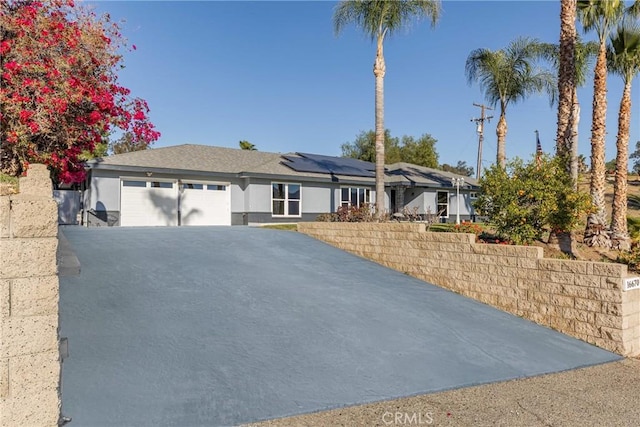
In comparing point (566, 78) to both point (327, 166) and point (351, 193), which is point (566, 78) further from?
point (327, 166)

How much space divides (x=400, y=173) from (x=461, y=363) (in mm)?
23390

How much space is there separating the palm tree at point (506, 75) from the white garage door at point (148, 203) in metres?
17.8

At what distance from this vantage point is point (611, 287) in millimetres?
7000

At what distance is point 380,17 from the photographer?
1742 cm

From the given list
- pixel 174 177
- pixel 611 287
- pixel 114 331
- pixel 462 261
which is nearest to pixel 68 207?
pixel 174 177

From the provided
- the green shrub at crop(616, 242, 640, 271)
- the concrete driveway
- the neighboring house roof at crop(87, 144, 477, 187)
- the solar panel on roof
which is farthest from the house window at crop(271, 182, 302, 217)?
the green shrub at crop(616, 242, 640, 271)

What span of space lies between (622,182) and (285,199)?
584 inches

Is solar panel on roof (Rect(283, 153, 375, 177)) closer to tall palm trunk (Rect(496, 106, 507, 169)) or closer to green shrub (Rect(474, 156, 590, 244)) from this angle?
tall palm trunk (Rect(496, 106, 507, 169))

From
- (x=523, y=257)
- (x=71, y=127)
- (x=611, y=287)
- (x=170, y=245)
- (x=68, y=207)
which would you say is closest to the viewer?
(x=611, y=287)

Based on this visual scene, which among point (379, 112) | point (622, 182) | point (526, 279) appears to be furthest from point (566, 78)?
point (379, 112)

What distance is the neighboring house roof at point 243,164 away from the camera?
1881cm

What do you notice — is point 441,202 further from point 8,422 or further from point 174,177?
point 8,422

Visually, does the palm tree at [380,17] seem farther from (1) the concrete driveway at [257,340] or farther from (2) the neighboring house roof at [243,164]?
(1) the concrete driveway at [257,340]

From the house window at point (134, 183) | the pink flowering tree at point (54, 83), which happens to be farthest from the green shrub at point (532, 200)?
the house window at point (134, 183)
